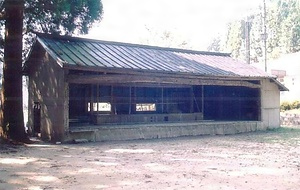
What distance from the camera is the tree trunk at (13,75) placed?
1442 cm

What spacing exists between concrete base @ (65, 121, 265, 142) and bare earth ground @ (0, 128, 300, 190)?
3.03 ft

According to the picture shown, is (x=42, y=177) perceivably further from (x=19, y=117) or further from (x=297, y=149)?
(x=297, y=149)

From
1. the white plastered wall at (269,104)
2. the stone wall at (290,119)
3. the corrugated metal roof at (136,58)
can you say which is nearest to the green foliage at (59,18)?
the corrugated metal roof at (136,58)

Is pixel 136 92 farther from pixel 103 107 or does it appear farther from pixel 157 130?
pixel 157 130

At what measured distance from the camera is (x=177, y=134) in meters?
17.7

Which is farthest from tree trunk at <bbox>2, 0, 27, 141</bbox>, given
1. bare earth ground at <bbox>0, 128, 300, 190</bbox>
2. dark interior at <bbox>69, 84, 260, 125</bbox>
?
dark interior at <bbox>69, 84, 260, 125</bbox>

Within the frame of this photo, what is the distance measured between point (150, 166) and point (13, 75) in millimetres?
8122

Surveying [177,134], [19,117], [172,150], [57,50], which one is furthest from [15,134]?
[177,134]

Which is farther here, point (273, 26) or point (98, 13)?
point (273, 26)

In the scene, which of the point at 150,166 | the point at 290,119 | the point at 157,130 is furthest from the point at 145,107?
the point at 290,119

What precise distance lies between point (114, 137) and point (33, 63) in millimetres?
5584

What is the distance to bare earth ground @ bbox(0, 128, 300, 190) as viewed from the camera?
7.48 meters

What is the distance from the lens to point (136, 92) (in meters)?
20.0

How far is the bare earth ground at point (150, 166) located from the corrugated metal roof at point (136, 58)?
3759 millimetres
